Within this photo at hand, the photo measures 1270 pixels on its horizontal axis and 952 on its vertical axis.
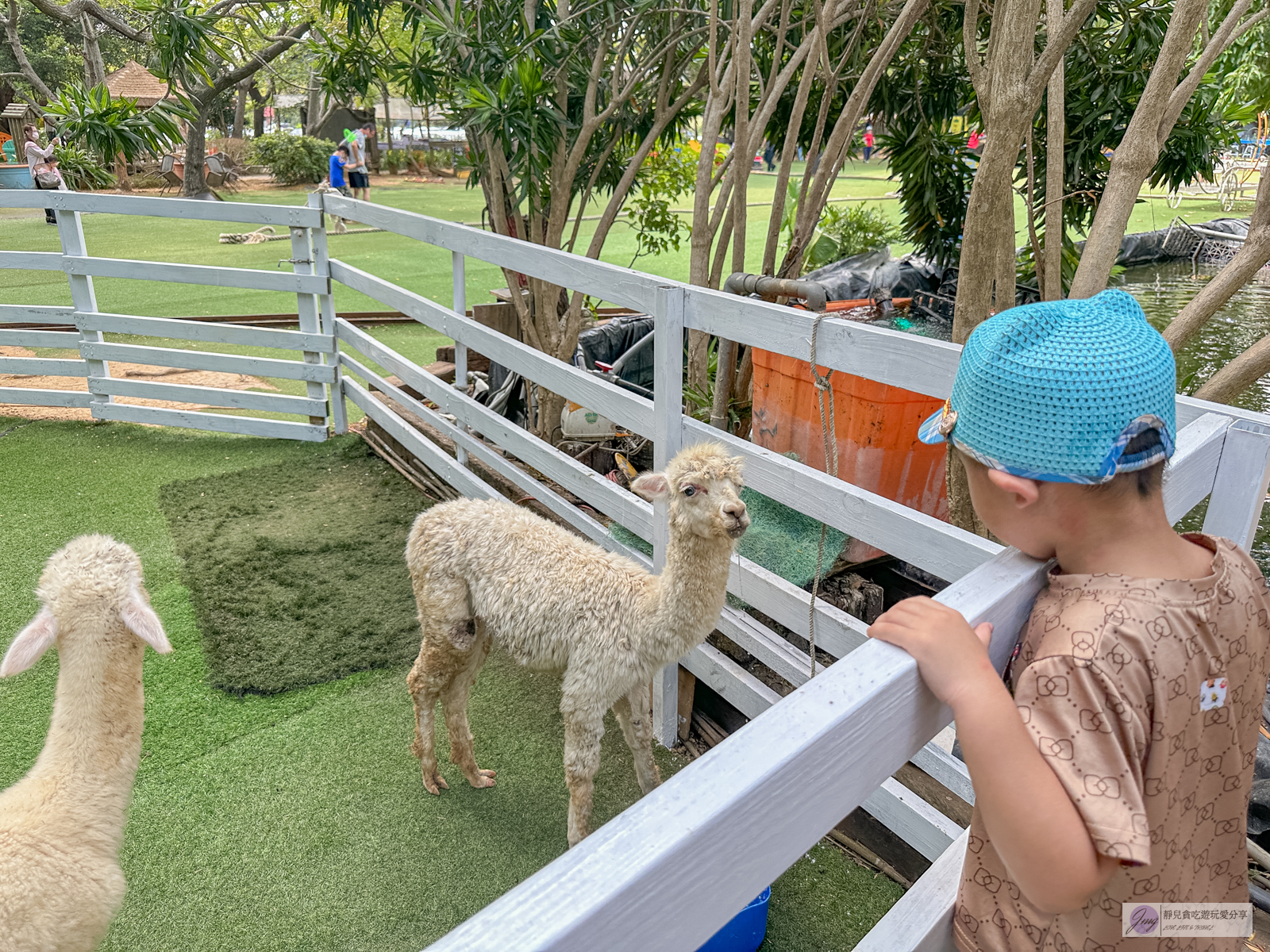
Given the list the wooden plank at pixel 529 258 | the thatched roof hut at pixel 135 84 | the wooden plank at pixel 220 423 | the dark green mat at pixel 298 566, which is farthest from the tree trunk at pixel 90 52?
the wooden plank at pixel 529 258

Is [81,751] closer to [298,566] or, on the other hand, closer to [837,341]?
[837,341]

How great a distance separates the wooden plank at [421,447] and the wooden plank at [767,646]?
128 centimetres

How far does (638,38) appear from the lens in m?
5.95

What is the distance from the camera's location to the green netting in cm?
332

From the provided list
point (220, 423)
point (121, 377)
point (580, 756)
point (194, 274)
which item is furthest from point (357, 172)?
point (580, 756)

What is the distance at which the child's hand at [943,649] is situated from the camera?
0.87 m

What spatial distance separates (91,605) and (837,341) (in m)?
2.01

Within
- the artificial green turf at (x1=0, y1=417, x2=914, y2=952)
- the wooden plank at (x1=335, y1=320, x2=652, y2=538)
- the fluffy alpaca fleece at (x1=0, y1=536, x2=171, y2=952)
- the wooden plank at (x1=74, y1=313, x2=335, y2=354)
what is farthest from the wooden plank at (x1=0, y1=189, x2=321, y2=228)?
the fluffy alpaca fleece at (x1=0, y1=536, x2=171, y2=952)

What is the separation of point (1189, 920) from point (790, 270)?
140 inches

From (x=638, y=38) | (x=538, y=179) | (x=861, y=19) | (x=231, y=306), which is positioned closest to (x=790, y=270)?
(x=861, y=19)

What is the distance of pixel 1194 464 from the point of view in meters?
1.44

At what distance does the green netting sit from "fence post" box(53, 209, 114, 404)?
512 centimetres

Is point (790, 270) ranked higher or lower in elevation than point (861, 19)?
lower

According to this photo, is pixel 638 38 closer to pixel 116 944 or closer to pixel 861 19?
pixel 861 19
